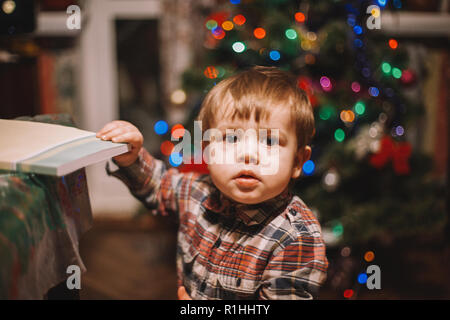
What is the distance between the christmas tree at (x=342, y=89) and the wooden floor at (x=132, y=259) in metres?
0.70

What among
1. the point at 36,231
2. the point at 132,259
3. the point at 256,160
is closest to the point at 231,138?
the point at 256,160

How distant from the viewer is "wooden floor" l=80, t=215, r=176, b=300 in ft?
4.91

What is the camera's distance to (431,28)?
2.07m

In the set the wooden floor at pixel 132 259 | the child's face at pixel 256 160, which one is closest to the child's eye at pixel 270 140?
the child's face at pixel 256 160

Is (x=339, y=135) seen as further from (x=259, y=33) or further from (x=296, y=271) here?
(x=296, y=271)

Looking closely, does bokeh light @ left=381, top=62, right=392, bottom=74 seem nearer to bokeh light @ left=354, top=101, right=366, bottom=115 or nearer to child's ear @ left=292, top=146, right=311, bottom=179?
bokeh light @ left=354, top=101, right=366, bottom=115

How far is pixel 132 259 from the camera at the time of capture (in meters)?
1.77

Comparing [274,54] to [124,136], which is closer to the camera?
[124,136]

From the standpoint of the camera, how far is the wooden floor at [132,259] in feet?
4.91

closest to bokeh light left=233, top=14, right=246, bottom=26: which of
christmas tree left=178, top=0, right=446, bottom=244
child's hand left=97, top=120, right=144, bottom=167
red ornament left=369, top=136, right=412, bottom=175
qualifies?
christmas tree left=178, top=0, right=446, bottom=244

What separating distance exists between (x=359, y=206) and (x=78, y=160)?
3.98ft

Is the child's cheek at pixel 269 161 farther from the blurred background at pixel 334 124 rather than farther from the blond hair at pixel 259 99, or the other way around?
the blurred background at pixel 334 124

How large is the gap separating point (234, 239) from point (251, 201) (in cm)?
11
